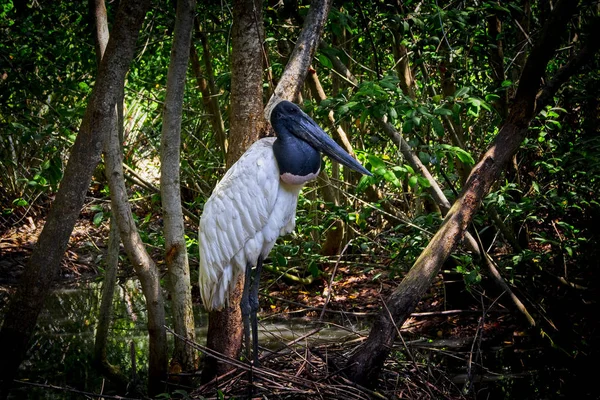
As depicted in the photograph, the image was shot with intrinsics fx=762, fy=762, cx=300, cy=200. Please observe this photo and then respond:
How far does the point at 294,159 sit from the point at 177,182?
1.10m

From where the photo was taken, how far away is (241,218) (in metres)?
5.03

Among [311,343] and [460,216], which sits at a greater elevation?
[460,216]

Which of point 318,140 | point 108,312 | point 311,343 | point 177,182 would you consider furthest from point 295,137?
point 108,312

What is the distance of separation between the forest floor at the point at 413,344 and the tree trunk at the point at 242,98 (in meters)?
0.33

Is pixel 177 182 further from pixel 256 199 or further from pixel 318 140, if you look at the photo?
pixel 318 140

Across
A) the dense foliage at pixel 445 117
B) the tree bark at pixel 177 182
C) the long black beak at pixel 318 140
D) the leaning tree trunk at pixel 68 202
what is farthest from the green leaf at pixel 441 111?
the leaning tree trunk at pixel 68 202

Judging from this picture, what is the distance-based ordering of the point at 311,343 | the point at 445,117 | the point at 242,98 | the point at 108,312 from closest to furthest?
the point at 242,98 < the point at 311,343 < the point at 108,312 < the point at 445,117

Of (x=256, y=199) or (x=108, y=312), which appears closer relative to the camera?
(x=256, y=199)

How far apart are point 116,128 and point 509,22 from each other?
3.82 m

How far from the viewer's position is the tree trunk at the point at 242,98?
201 inches

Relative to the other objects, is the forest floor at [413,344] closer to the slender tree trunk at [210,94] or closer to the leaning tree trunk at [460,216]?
the leaning tree trunk at [460,216]

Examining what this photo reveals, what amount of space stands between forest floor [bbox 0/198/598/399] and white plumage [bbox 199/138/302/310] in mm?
478

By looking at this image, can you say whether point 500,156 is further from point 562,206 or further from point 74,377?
point 74,377

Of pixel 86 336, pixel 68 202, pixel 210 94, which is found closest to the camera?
pixel 68 202
